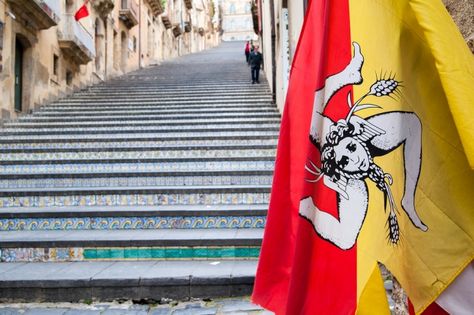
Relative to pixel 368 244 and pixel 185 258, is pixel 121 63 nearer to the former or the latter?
pixel 185 258

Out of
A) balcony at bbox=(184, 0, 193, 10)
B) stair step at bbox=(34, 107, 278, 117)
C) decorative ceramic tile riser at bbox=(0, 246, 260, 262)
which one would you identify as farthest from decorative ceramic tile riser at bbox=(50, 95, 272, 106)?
balcony at bbox=(184, 0, 193, 10)

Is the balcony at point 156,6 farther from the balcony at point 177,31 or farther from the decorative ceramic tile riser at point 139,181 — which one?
the decorative ceramic tile riser at point 139,181

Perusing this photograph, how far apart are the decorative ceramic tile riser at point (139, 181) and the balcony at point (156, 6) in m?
26.3

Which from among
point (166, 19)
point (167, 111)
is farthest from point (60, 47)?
point (166, 19)

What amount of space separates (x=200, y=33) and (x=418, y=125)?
2243 inches

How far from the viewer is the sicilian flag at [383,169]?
1.30 meters

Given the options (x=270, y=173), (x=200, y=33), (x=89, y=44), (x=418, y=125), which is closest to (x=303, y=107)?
(x=418, y=125)

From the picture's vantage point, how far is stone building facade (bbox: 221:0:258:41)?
69.0 m

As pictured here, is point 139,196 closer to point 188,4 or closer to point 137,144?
point 137,144

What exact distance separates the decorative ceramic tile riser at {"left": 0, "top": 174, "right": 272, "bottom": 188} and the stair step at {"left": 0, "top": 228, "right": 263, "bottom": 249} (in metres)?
1.61

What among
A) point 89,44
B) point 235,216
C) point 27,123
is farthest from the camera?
point 89,44

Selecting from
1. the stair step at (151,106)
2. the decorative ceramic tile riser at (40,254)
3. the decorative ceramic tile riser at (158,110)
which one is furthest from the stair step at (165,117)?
the decorative ceramic tile riser at (40,254)

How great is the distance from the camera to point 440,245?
4.37ft

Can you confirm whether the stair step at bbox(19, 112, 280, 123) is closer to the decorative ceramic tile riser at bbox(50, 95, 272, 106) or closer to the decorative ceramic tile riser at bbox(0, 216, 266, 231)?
the decorative ceramic tile riser at bbox(50, 95, 272, 106)
